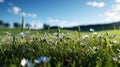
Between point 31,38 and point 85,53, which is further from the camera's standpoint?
point 31,38

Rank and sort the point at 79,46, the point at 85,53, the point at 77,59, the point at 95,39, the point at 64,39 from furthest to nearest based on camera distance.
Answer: the point at 95,39
the point at 64,39
the point at 79,46
the point at 85,53
the point at 77,59

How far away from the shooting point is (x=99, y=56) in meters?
4.75

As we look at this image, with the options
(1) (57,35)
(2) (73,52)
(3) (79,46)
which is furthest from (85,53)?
(1) (57,35)

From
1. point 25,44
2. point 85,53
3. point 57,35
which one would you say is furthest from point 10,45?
point 85,53

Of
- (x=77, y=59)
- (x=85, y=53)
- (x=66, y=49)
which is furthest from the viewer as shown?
(x=66, y=49)

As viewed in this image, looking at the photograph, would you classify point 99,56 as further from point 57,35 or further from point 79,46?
point 57,35

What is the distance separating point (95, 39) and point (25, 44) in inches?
62.1

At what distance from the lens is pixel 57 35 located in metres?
5.90

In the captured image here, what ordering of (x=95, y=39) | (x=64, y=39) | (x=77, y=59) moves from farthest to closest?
(x=95, y=39)
(x=64, y=39)
(x=77, y=59)

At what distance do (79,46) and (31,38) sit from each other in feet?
4.86

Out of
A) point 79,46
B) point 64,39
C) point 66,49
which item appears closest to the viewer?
point 66,49

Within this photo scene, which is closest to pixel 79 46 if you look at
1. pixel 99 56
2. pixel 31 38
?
pixel 99 56

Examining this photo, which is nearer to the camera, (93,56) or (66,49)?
(93,56)

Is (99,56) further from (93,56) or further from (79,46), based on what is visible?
(79,46)
